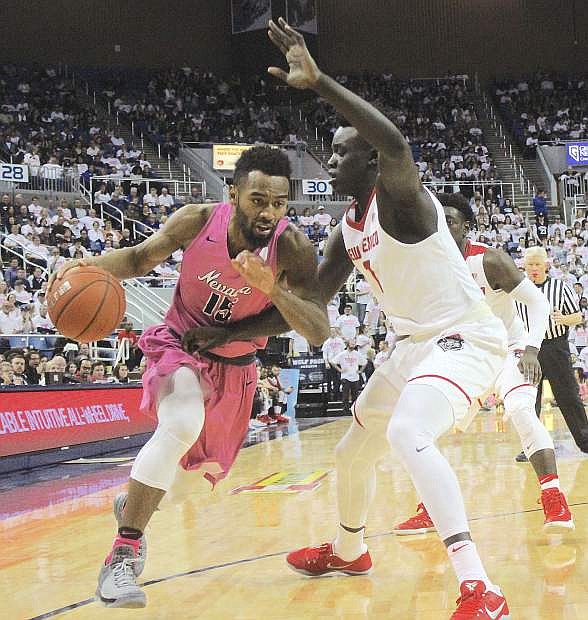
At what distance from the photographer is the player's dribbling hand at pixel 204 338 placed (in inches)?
153

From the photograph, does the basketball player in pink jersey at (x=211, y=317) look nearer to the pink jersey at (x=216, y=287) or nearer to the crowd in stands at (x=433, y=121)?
the pink jersey at (x=216, y=287)

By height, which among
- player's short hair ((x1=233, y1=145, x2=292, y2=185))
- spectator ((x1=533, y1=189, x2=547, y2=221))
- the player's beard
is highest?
spectator ((x1=533, y1=189, x2=547, y2=221))

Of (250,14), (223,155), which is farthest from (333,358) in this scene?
(250,14)

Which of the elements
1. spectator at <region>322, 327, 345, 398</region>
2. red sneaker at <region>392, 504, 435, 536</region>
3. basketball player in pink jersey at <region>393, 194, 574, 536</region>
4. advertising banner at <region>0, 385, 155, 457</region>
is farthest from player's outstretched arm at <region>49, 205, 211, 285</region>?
spectator at <region>322, 327, 345, 398</region>

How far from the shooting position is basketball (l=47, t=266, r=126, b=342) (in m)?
3.79

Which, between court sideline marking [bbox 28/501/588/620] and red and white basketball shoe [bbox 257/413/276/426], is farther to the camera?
red and white basketball shoe [bbox 257/413/276/426]

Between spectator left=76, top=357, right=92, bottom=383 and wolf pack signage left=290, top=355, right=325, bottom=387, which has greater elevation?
spectator left=76, top=357, right=92, bottom=383

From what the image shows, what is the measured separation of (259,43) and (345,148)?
27.4m

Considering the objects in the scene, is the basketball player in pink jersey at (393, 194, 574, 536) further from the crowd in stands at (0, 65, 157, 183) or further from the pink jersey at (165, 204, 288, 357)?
the crowd in stands at (0, 65, 157, 183)

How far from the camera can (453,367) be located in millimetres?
3385

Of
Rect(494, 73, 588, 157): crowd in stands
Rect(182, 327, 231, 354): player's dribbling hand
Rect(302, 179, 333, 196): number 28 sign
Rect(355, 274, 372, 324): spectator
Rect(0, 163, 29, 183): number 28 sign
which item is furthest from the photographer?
Rect(494, 73, 588, 157): crowd in stands

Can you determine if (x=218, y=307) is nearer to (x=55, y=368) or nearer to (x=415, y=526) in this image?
(x=415, y=526)

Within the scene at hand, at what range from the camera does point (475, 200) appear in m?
24.6

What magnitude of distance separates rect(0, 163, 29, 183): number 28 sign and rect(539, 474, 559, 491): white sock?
53.8 feet
